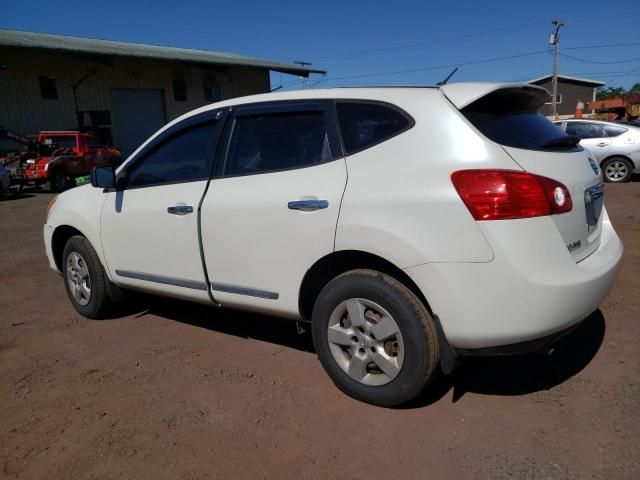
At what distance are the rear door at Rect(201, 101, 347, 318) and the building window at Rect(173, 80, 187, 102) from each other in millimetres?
27011

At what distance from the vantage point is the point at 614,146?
12.0 metres

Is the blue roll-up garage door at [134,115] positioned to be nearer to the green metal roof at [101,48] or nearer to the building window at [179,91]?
the building window at [179,91]

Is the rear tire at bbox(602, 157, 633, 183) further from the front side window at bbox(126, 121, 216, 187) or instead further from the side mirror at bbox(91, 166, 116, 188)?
the side mirror at bbox(91, 166, 116, 188)

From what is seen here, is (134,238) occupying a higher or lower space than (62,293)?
higher

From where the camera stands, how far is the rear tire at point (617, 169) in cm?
1208

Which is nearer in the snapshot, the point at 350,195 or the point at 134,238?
the point at 350,195

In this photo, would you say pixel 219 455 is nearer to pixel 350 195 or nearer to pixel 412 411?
pixel 412 411

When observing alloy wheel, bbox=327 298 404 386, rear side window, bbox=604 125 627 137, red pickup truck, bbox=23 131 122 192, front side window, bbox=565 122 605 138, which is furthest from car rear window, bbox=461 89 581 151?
red pickup truck, bbox=23 131 122 192

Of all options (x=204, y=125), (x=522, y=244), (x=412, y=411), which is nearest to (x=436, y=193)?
(x=522, y=244)

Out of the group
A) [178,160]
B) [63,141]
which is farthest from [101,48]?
[178,160]

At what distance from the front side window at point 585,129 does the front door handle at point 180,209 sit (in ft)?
36.8

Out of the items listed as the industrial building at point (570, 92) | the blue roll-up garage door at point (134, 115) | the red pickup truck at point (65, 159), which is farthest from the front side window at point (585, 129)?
the industrial building at point (570, 92)

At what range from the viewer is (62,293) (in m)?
5.31

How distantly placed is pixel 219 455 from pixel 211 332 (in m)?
1.64
